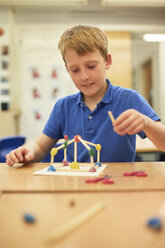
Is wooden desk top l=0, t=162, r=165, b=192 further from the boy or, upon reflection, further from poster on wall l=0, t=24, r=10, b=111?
poster on wall l=0, t=24, r=10, b=111

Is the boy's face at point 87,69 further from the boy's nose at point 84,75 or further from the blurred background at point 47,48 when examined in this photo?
the blurred background at point 47,48

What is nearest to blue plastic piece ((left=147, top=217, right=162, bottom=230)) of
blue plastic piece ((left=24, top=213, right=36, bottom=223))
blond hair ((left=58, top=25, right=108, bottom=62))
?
blue plastic piece ((left=24, top=213, right=36, bottom=223))

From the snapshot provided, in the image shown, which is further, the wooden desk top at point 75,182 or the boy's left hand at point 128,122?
the boy's left hand at point 128,122

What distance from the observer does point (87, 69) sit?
108 centimetres

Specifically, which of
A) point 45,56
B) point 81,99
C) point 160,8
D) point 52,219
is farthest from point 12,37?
point 52,219

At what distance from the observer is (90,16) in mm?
3789

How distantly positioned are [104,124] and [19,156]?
39cm

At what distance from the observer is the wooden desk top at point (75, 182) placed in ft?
2.08

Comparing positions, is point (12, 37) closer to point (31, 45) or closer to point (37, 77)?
point (31, 45)

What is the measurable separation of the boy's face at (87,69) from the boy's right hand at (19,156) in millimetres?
363

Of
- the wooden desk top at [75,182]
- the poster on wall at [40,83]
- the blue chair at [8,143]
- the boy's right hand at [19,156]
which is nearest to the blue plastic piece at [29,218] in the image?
the wooden desk top at [75,182]

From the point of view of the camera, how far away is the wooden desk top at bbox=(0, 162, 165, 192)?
635 millimetres

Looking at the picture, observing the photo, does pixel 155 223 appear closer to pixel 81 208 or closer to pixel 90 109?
pixel 81 208

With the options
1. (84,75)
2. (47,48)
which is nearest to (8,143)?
(84,75)
